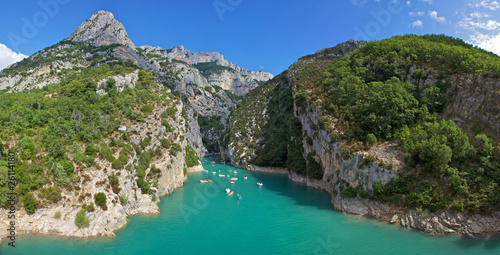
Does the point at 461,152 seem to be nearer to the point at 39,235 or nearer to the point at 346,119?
the point at 346,119

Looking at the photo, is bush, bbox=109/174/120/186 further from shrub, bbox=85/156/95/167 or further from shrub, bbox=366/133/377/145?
shrub, bbox=366/133/377/145

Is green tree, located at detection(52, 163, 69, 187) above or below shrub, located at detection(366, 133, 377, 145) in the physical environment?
below

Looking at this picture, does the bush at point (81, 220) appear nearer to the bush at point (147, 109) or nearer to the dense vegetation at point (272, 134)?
the bush at point (147, 109)

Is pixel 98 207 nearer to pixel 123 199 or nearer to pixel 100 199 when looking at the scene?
pixel 100 199

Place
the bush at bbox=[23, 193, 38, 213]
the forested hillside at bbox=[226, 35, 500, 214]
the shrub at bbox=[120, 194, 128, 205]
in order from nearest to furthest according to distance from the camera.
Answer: the bush at bbox=[23, 193, 38, 213]
the forested hillside at bbox=[226, 35, 500, 214]
the shrub at bbox=[120, 194, 128, 205]

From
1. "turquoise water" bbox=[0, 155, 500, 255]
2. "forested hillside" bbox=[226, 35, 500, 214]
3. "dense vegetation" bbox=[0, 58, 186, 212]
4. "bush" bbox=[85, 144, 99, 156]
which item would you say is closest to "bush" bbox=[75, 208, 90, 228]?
"turquoise water" bbox=[0, 155, 500, 255]

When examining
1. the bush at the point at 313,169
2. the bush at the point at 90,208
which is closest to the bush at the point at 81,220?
the bush at the point at 90,208
